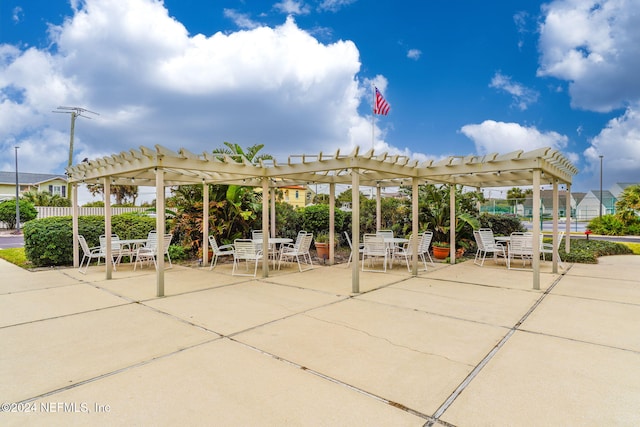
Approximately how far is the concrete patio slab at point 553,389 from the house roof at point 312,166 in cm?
402

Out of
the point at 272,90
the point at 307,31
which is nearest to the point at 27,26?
the point at 272,90

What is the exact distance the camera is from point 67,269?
857 cm

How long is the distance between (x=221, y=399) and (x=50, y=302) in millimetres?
4632

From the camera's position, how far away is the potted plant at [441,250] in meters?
10.4

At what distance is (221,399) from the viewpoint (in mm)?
2582

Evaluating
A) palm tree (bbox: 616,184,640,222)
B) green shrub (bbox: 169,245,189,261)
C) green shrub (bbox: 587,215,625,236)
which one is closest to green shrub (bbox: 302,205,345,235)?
green shrub (bbox: 169,245,189,261)

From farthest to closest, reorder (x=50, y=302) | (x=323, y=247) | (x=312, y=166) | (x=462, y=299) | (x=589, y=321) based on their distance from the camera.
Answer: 1. (x=323, y=247)
2. (x=312, y=166)
3. (x=462, y=299)
4. (x=50, y=302)
5. (x=589, y=321)

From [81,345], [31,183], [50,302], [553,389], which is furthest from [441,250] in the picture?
[31,183]

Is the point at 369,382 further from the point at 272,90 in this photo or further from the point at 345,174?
the point at 272,90

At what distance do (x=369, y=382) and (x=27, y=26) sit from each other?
1654cm

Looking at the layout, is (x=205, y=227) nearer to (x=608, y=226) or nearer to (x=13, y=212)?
(x=608, y=226)

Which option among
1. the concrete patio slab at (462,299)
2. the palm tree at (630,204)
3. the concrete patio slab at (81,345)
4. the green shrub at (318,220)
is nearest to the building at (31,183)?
the green shrub at (318,220)

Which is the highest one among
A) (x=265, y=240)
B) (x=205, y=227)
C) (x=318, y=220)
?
(x=318, y=220)

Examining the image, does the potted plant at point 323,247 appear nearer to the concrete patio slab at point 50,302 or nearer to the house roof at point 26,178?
the concrete patio slab at point 50,302
